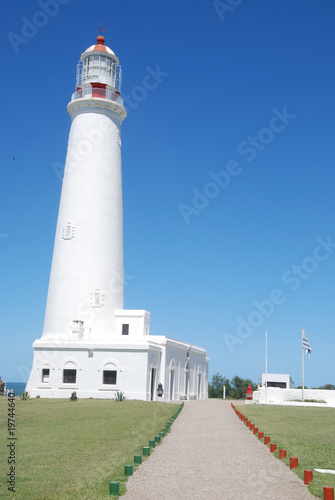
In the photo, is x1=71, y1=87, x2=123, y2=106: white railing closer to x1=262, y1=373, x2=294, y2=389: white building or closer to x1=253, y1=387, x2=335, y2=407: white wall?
x1=253, y1=387, x2=335, y2=407: white wall

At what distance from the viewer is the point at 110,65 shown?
3991 centimetres

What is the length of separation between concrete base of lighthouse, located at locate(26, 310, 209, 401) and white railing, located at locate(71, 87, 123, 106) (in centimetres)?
1772

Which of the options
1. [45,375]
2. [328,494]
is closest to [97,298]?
[45,375]

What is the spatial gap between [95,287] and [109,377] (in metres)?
6.46

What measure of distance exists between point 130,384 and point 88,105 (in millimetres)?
20512

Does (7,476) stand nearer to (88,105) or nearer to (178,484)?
(178,484)

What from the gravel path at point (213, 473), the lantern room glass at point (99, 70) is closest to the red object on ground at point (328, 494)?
the gravel path at point (213, 473)

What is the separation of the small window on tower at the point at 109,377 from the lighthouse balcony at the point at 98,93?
1986cm

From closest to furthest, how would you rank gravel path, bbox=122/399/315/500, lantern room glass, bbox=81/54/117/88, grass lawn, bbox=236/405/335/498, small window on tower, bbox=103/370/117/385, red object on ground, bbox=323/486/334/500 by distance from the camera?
1. red object on ground, bbox=323/486/334/500
2. gravel path, bbox=122/399/315/500
3. grass lawn, bbox=236/405/335/498
4. small window on tower, bbox=103/370/117/385
5. lantern room glass, bbox=81/54/117/88

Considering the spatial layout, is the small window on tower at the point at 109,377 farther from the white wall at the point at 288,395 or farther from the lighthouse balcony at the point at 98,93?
the lighthouse balcony at the point at 98,93

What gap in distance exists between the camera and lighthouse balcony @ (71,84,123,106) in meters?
39.1

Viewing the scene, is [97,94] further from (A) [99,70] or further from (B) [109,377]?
(B) [109,377]

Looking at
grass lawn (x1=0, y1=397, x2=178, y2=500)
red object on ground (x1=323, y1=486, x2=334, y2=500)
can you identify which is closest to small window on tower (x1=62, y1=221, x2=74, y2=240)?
grass lawn (x1=0, y1=397, x2=178, y2=500)

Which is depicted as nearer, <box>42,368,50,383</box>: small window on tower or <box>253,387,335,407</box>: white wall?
<box>42,368,50,383</box>: small window on tower
